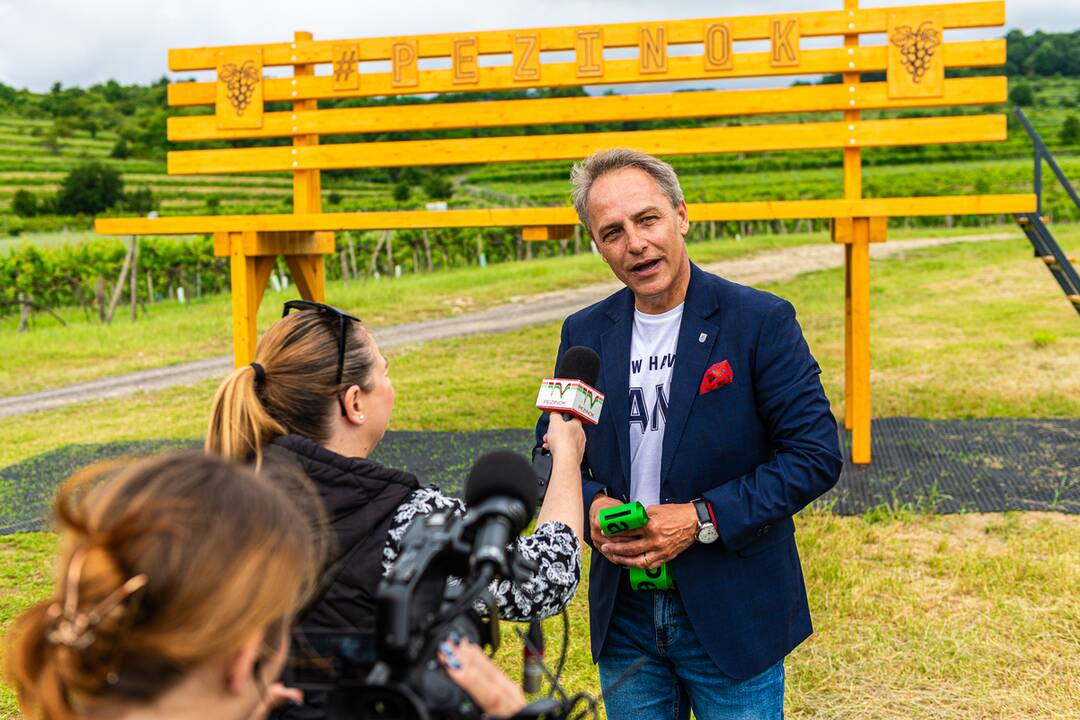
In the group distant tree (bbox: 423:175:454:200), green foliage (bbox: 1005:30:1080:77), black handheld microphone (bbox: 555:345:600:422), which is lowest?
black handheld microphone (bbox: 555:345:600:422)

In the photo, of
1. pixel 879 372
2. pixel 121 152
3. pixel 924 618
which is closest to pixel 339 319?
pixel 924 618

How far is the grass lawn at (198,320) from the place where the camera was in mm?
16953

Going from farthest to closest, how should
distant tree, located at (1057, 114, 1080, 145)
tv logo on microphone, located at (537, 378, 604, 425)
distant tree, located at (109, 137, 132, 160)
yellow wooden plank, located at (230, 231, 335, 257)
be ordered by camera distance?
distant tree, located at (109, 137, 132, 160)
distant tree, located at (1057, 114, 1080, 145)
yellow wooden plank, located at (230, 231, 335, 257)
tv logo on microphone, located at (537, 378, 604, 425)

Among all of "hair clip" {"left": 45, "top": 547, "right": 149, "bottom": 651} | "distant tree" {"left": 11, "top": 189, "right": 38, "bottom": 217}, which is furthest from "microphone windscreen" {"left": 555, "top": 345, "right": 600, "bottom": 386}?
"distant tree" {"left": 11, "top": 189, "right": 38, "bottom": 217}

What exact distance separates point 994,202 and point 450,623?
7378 millimetres

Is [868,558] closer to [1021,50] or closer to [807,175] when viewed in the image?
[807,175]

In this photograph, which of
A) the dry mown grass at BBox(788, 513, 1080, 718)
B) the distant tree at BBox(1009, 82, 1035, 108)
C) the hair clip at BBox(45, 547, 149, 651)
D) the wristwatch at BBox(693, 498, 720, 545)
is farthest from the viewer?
the distant tree at BBox(1009, 82, 1035, 108)

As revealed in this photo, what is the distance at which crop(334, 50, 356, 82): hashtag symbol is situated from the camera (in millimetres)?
8727

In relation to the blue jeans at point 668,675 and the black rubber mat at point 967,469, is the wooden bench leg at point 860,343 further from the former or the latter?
the blue jeans at point 668,675

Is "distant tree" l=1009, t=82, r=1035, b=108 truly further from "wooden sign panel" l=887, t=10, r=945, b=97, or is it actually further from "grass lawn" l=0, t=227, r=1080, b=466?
"wooden sign panel" l=887, t=10, r=945, b=97

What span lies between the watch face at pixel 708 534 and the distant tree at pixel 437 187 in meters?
55.3

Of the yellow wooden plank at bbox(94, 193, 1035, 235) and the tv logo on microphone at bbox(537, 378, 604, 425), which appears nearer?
the tv logo on microphone at bbox(537, 378, 604, 425)

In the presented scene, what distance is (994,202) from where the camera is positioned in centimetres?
781

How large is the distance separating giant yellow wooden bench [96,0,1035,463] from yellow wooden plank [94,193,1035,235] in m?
0.02
